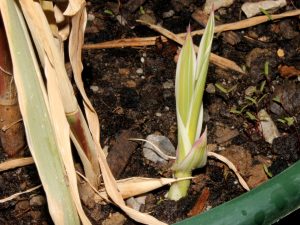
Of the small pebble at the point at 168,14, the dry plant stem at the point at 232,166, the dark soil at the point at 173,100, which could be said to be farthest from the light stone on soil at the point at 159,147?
the small pebble at the point at 168,14

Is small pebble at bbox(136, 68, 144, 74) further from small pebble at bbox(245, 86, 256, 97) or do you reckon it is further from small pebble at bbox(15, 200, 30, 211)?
small pebble at bbox(15, 200, 30, 211)

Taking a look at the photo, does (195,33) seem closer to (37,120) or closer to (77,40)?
(77,40)

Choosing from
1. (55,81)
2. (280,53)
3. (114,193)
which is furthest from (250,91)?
(55,81)

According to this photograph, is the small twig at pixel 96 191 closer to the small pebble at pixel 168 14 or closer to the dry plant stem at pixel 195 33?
the dry plant stem at pixel 195 33

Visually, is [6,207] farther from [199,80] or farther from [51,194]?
[199,80]

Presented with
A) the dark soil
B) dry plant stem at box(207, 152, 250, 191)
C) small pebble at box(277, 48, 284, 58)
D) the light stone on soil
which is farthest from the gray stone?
small pebble at box(277, 48, 284, 58)

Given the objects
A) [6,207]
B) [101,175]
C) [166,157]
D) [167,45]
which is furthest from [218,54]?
[6,207]
